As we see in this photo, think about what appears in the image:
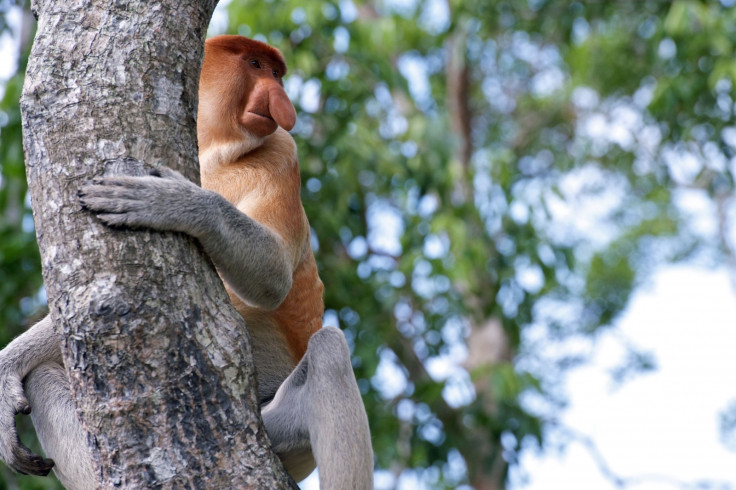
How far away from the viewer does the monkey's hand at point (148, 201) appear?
165 cm

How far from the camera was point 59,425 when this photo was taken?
2.25 metres

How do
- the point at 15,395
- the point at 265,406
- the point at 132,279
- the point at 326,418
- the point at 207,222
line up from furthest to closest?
the point at 265,406
the point at 15,395
the point at 326,418
the point at 207,222
the point at 132,279

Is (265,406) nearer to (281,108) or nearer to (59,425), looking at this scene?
(59,425)

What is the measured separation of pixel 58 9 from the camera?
1.76 metres

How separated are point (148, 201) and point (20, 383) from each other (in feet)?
3.08

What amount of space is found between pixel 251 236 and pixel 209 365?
615 mm

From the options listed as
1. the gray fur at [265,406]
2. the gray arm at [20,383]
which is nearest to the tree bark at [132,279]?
the gray fur at [265,406]

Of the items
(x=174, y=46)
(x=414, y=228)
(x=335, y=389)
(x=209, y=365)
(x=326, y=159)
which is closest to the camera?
(x=209, y=365)

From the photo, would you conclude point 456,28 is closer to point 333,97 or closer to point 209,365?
point 333,97

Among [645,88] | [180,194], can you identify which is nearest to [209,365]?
[180,194]

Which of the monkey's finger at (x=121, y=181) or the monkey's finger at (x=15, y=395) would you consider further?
the monkey's finger at (x=15, y=395)

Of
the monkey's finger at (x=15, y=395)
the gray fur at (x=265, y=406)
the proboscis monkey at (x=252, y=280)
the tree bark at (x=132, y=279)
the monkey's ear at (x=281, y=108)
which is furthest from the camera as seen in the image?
the monkey's ear at (x=281, y=108)

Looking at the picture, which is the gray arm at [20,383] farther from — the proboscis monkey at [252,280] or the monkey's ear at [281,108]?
the monkey's ear at [281,108]

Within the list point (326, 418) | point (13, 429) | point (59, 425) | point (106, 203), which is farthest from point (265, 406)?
point (106, 203)
